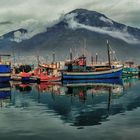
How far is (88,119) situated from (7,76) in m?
101

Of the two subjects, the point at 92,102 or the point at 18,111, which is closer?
the point at 18,111

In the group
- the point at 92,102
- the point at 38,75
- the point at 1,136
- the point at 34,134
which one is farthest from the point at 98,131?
the point at 38,75

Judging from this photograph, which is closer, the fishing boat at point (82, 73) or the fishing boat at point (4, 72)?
the fishing boat at point (4, 72)

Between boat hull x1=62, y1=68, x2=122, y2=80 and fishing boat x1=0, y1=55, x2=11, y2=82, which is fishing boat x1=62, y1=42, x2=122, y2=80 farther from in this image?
fishing boat x1=0, y1=55, x2=11, y2=82

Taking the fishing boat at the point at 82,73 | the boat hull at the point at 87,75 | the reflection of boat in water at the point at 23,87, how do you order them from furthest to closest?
the fishing boat at the point at 82,73 → the boat hull at the point at 87,75 → the reflection of boat in water at the point at 23,87

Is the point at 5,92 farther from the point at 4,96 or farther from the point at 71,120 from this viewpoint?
the point at 71,120

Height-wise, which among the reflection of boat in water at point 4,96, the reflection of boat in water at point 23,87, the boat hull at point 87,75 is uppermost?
the boat hull at point 87,75

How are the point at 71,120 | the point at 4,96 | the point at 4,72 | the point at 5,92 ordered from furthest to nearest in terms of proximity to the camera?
the point at 4,72
the point at 5,92
the point at 4,96
the point at 71,120

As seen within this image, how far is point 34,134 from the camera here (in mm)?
40562

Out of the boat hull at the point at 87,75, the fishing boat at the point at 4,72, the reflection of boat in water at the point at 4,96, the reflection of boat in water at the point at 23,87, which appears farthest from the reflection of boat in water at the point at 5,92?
the boat hull at the point at 87,75

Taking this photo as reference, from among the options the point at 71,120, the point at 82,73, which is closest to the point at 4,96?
the point at 71,120

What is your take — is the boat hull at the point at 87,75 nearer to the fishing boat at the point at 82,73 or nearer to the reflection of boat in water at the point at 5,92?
the fishing boat at the point at 82,73

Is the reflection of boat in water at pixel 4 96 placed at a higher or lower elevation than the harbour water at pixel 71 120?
higher

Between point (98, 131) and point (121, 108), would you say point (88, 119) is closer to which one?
point (98, 131)
